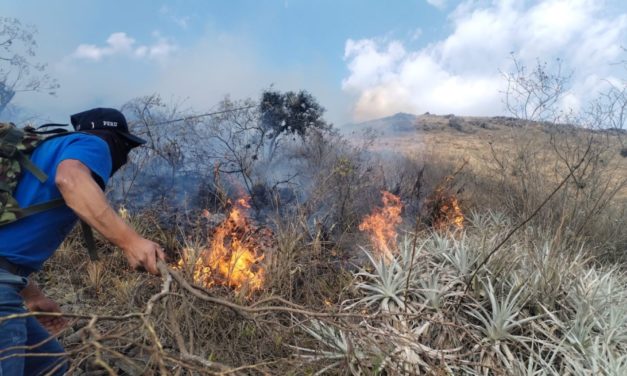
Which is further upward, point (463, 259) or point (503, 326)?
point (463, 259)

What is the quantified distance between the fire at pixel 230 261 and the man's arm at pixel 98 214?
231cm

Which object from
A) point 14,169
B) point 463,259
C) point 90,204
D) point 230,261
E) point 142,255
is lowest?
point 230,261

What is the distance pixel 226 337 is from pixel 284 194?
5.10 m

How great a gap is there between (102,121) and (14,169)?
0.49 meters

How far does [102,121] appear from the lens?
87.4 inches

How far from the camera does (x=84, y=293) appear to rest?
4.94 m

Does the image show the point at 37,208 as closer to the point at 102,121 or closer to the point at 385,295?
the point at 102,121

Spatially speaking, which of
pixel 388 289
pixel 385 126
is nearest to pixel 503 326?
pixel 388 289

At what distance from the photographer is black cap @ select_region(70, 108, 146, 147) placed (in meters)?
2.20

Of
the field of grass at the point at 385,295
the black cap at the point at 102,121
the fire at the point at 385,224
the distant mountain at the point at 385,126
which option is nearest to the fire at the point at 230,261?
the field of grass at the point at 385,295

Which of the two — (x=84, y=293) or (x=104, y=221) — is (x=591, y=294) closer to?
(x=104, y=221)

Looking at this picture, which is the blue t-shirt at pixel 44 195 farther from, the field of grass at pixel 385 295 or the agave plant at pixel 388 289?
the agave plant at pixel 388 289

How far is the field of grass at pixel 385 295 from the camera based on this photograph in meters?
2.24

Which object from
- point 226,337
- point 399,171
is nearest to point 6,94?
point 399,171
